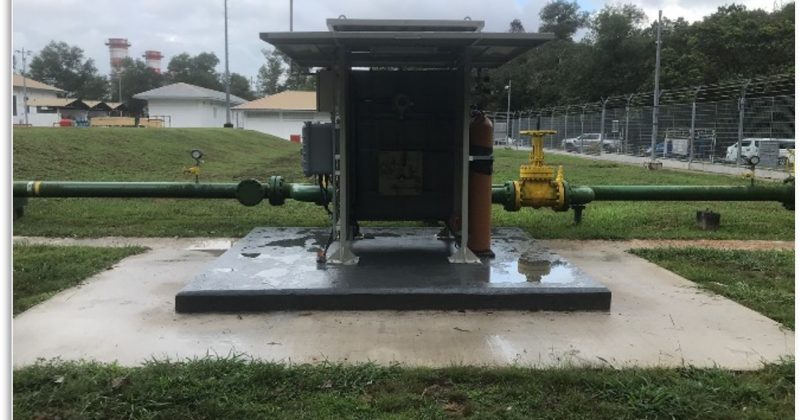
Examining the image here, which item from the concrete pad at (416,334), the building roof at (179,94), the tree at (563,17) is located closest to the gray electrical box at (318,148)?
A: the concrete pad at (416,334)

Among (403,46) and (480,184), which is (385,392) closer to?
(480,184)

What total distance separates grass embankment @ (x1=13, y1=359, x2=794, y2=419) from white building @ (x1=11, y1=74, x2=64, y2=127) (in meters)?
49.8

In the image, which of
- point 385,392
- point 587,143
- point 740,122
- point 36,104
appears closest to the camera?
point 385,392

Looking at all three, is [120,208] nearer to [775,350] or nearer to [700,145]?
[775,350]

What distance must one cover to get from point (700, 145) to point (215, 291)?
934 inches

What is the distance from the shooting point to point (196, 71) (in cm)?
11144

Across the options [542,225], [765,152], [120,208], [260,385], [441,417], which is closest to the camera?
[441,417]

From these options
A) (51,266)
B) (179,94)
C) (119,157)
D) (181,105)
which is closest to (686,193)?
(51,266)

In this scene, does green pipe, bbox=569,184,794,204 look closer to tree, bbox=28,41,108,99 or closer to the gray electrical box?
the gray electrical box

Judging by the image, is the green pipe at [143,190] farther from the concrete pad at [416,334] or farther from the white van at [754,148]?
the white van at [754,148]

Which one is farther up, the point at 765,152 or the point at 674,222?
the point at 765,152

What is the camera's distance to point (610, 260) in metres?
7.27

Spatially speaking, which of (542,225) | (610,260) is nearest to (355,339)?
(610,260)

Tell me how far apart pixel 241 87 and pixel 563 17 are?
50.9 meters
